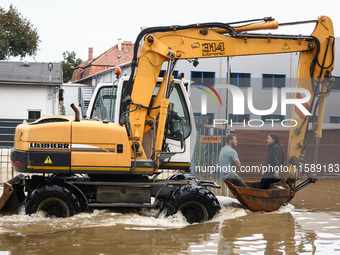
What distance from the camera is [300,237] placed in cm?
995

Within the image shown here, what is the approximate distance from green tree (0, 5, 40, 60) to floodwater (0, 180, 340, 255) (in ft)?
153

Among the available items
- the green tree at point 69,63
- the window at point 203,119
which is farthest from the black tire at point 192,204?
the green tree at point 69,63

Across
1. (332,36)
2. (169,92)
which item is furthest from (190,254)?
(332,36)

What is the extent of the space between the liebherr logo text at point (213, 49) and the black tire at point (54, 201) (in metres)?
3.75

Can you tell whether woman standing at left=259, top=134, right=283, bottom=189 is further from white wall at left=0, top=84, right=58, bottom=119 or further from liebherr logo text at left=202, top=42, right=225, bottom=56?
white wall at left=0, top=84, right=58, bottom=119

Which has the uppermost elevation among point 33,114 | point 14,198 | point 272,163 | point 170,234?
point 33,114

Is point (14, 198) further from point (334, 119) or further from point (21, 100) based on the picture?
point (334, 119)

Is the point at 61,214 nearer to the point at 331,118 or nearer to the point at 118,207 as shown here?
the point at 118,207

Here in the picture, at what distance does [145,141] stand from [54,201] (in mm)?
2097

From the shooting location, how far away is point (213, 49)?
455 inches

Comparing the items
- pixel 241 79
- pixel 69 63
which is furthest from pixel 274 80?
pixel 69 63

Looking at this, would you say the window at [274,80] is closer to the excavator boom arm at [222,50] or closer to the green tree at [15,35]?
the excavator boom arm at [222,50]

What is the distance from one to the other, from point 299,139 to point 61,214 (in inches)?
201

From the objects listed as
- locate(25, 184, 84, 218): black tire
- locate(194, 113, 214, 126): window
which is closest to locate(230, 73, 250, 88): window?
locate(194, 113, 214, 126): window
